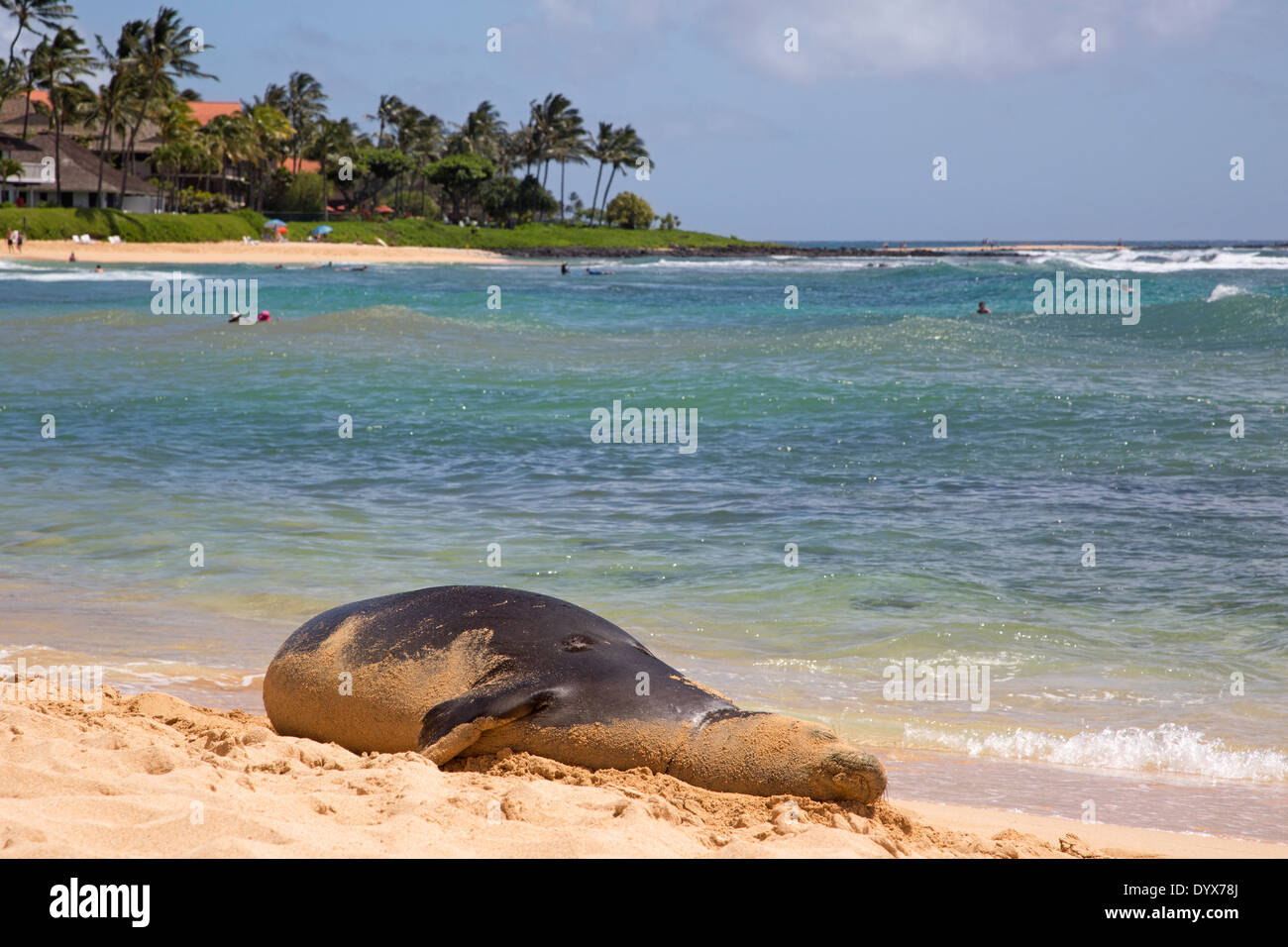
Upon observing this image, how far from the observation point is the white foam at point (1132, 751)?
16.9 feet

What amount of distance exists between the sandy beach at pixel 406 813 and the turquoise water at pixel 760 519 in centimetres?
125

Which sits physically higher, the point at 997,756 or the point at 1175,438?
the point at 1175,438

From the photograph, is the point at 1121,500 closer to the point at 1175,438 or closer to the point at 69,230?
the point at 1175,438

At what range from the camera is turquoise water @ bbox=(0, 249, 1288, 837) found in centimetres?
621

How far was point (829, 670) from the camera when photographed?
6465 mm

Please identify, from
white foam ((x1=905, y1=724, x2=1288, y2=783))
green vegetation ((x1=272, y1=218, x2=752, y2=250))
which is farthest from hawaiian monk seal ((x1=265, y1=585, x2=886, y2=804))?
green vegetation ((x1=272, y1=218, x2=752, y2=250))

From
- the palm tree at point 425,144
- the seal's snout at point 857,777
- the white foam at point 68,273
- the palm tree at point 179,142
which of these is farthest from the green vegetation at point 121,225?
the seal's snout at point 857,777

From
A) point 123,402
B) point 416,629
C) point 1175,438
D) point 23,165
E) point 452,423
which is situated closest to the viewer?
point 416,629

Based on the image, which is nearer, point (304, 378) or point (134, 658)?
point (134, 658)

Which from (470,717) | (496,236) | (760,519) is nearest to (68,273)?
(496,236)

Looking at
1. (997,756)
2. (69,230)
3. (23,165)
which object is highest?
(23,165)

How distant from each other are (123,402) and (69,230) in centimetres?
5762

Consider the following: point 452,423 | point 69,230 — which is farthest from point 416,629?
point 69,230

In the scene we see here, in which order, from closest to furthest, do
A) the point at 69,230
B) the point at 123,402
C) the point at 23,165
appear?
the point at 123,402
the point at 69,230
the point at 23,165
